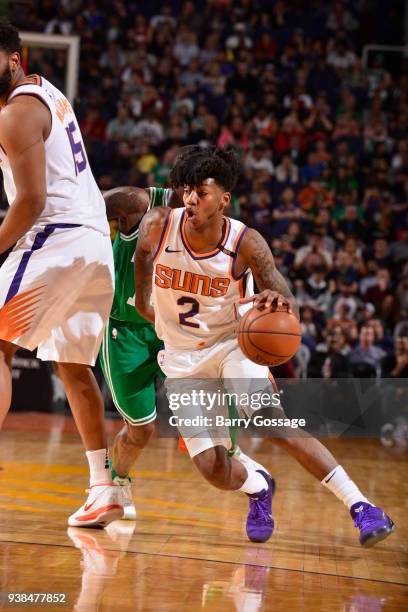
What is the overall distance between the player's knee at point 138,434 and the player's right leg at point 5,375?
1098 millimetres

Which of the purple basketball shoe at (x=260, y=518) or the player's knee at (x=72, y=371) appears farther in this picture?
the purple basketball shoe at (x=260, y=518)

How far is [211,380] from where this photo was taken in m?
4.20

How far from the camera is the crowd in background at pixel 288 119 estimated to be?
35.6 feet

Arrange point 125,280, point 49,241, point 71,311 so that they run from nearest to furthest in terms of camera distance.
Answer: point 49,241 < point 71,311 < point 125,280

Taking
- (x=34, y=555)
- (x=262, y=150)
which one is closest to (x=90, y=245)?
(x=34, y=555)

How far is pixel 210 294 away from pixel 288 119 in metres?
9.76

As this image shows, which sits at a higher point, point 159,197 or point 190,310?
point 159,197

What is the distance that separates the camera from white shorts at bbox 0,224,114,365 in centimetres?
383

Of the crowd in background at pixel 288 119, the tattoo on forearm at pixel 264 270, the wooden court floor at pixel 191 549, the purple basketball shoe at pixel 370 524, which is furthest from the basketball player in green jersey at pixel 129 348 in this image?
the crowd in background at pixel 288 119

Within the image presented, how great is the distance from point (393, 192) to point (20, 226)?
10.1 metres

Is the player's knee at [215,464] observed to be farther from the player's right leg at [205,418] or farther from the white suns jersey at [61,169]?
the white suns jersey at [61,169]

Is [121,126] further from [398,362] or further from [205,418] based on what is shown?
[205,418]

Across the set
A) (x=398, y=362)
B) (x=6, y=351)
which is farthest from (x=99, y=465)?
(x=398, y=362)

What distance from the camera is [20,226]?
3701 millimetres
